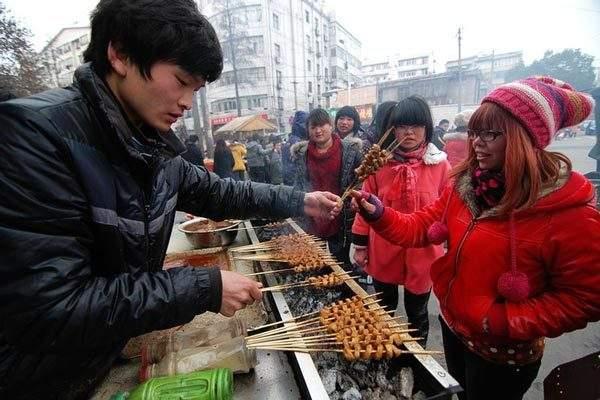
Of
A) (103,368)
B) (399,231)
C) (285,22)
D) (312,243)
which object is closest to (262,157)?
(312,243)

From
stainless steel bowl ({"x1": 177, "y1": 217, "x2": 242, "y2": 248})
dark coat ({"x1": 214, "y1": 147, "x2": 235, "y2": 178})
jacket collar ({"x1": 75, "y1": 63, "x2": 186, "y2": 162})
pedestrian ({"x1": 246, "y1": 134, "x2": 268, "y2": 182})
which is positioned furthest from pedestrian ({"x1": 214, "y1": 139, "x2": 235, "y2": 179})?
jacket collar ({"x1": 75, "y1": 63, "x2": 186, "y2": 162})

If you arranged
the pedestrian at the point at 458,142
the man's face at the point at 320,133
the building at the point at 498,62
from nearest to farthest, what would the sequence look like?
the man's face at the point at 320,133 → the pedestrian at the point at 458,142 → the building at the point at 498,62

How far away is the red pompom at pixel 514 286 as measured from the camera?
5.38ft

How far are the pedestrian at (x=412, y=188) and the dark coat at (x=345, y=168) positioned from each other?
0.86 m

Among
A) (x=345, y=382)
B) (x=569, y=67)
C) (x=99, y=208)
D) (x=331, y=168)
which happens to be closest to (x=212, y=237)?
(x=331, y=168)

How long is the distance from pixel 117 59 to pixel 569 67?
71.5 meters

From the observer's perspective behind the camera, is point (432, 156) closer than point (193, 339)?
No

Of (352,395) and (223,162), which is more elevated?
(223,162)

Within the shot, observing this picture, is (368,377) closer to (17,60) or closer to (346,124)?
(346,124)

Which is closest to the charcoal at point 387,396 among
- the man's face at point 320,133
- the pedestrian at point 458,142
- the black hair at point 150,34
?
the black hair at point 150,34

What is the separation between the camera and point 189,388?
1.41m

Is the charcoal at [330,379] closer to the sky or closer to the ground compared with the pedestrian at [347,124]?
closer to the ground

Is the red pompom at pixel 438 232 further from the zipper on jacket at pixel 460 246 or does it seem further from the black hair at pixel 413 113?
the black hair at pixel 413 113

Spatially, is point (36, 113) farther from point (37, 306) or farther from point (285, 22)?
point (285, 22)
